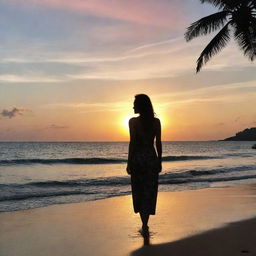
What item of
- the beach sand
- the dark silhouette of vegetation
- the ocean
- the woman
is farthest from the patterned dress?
the dark silhouette of vegetation

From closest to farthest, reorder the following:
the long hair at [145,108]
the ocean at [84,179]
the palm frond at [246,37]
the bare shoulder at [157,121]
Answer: the long hair at [145,108]
the bare shoulder at [157,121]
the ocean at [84,179]
the palm frond at [246,37]

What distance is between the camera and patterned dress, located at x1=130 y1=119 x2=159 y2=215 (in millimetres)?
5688

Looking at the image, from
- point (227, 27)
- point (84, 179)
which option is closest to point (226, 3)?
point (227, 27)

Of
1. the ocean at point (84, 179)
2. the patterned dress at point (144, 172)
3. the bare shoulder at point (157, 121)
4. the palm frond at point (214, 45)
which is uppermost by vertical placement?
the palm frond at point (214, 45)

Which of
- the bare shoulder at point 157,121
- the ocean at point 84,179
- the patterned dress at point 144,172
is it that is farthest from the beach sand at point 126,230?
the ocean at point 84,179

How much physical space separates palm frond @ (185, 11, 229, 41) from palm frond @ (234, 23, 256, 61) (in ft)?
2.26

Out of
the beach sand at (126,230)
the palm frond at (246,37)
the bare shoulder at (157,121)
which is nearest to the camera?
the beach sand at (126,230)

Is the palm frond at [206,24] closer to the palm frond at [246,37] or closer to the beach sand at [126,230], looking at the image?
the palm frond at [246,37]

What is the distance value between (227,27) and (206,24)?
0.78 m

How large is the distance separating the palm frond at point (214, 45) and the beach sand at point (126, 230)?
7495 mm

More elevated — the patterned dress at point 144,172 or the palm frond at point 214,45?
the palm frond at point 214,45

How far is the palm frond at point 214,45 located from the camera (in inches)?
613

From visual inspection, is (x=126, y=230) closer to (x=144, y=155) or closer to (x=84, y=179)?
(x=144, y=155)

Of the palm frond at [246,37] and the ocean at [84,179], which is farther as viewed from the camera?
the palm frond at [246,37]
